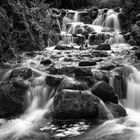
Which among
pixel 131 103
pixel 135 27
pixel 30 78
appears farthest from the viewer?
pixel 135 27

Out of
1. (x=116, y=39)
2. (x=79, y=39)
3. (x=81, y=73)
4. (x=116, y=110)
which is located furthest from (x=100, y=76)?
(x=116, y=39)

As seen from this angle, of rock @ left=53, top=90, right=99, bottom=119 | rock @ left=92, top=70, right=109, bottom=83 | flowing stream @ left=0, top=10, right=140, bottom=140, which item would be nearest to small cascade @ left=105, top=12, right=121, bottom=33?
flowing stream @ left=0, top=10, right=140, bottom=140

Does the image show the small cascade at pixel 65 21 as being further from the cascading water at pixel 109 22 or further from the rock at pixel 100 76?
the rock at pixel 100 76

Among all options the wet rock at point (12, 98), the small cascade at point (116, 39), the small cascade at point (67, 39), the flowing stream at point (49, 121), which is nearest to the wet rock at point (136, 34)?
the small cascade at point (116, 39)

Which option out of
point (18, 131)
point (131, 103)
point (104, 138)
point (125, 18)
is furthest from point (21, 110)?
point (125, 18)

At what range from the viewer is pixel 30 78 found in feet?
32.0

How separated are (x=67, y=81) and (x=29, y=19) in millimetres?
9512

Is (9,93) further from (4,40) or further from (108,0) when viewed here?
(108,0)

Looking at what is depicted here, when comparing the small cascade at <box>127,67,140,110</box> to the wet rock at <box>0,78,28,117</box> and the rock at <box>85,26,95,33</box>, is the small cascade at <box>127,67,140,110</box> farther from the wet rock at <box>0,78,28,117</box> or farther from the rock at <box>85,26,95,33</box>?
the rock at <box>85,26,95,33</box>

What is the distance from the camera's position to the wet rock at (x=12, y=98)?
805 centimetres

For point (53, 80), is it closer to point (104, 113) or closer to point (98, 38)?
point (104, 113)

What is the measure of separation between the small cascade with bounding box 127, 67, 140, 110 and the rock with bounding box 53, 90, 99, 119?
6.47 feet

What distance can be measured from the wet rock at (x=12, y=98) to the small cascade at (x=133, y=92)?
12.1ft

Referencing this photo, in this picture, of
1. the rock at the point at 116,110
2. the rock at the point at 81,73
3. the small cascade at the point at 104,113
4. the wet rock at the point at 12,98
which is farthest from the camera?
the rock at the point at 81,73
